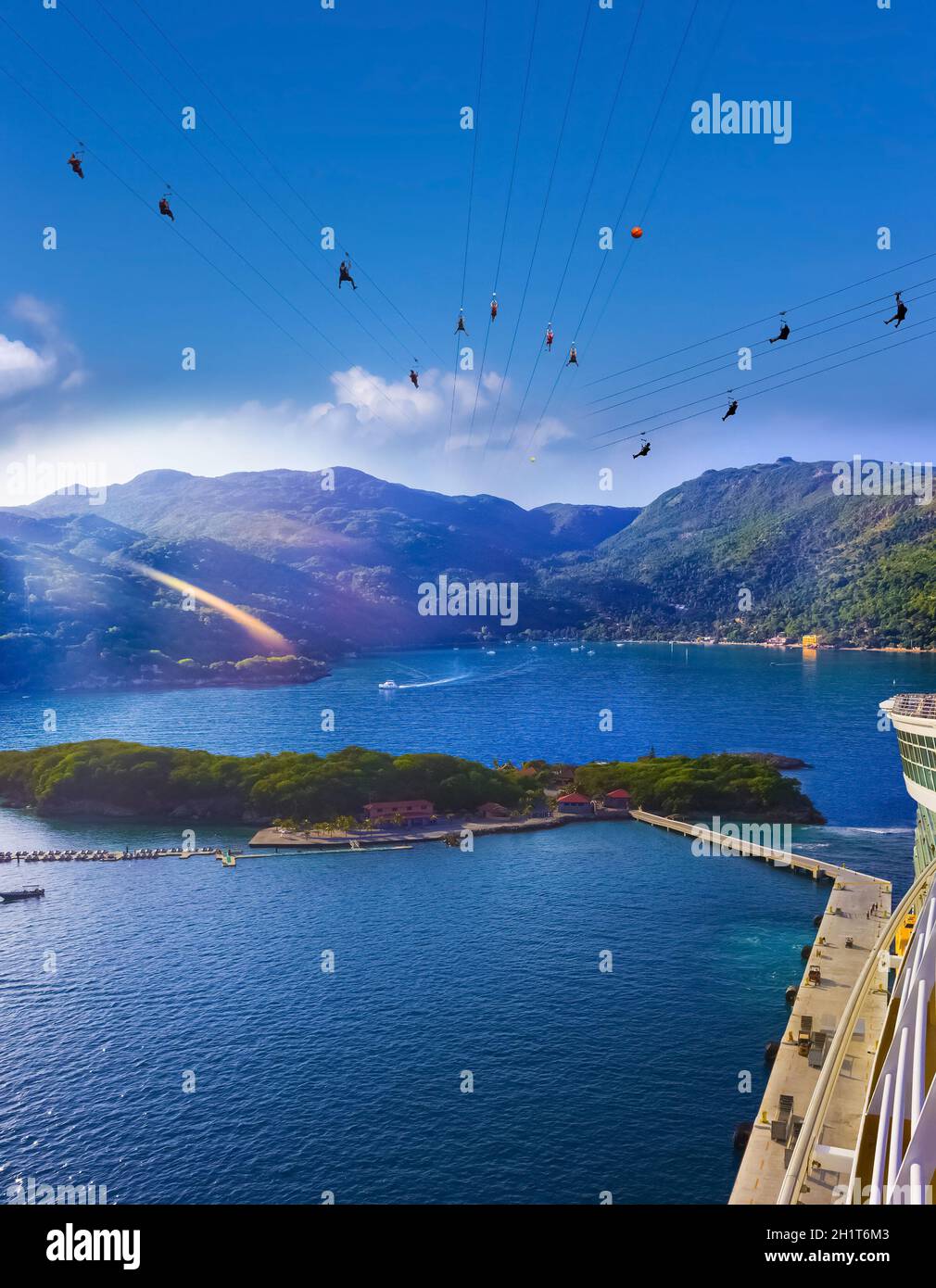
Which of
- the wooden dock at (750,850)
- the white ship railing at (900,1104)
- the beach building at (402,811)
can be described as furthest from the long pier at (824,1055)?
the beach building at (402,811)

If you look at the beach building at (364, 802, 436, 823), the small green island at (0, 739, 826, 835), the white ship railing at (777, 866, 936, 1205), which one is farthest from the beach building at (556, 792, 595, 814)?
the white ship railing at (777, 866, 936, 1205)

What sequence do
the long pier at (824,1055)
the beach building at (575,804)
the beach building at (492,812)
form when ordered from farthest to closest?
the beach building at (575,804) → the beach building at (492,812) → the long pier at (824,1055)

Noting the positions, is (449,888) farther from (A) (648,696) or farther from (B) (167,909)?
(A) (648,696)

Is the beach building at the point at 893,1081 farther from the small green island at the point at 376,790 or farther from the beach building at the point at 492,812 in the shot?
the beach building at the point at 492,812

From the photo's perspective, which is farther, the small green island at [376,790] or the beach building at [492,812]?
the small green island at [376,790]

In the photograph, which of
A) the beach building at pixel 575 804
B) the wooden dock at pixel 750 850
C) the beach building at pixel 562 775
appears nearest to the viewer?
the wooden dock at pixel 750 850

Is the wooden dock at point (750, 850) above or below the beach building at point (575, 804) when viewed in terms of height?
below
